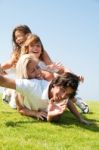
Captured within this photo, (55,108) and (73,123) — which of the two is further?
(73,123)

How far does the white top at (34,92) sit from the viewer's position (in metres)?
8.34

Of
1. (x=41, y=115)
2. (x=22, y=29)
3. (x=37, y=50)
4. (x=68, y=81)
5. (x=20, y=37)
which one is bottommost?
(x=41, y=115)

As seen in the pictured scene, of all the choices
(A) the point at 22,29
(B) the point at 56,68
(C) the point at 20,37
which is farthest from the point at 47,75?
(A) the point at 22,29

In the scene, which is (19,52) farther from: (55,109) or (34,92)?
(55,109)

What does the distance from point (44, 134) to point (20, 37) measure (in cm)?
483

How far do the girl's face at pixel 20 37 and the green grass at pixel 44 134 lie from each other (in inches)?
105

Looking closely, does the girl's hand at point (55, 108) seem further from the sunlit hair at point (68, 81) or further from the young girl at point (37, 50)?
the young girl at point (37, 50)

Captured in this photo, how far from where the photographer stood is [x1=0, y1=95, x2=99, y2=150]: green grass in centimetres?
631

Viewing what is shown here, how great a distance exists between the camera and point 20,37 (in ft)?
38.4

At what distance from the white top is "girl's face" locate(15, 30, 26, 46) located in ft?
8.97

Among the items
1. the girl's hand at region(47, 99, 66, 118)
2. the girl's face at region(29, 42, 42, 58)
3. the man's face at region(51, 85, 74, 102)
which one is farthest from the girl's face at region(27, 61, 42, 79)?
the girl's face at region(29, 42, 42, 58)

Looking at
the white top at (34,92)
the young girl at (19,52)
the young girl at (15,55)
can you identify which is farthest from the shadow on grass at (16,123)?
the young girl at (19,52)

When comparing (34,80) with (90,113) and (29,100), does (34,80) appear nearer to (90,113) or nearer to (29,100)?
(29,100)

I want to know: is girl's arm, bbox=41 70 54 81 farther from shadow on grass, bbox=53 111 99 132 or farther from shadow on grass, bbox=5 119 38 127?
shadow on grass, bbox=5 119 38 127
